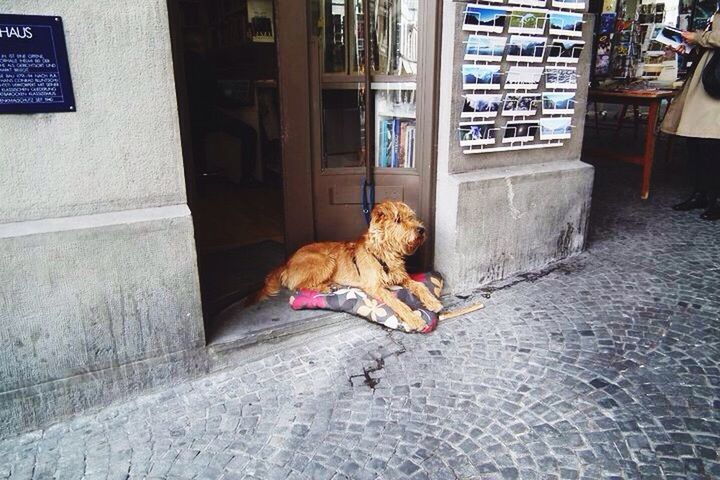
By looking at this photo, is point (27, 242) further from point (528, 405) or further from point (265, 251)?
point (528, 405)

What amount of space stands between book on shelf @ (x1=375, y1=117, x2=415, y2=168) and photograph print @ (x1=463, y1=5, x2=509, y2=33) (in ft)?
2.81

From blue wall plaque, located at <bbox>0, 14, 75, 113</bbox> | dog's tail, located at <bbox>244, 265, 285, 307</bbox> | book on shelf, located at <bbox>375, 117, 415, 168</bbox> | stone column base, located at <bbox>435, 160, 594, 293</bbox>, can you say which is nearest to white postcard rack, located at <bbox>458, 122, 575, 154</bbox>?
stone column base, located at <bbox>435, 160, 594, 293</bbox>

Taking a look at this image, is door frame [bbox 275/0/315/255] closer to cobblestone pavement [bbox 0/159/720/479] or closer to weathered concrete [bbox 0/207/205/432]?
cobblestone pavement [bbox 0/159/720/479]

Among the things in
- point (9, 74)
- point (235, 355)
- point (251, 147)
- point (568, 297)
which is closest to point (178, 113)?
point (9, 74)

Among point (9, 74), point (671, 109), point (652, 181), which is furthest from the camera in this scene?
point (652, 181)

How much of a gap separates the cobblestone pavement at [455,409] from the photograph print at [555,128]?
1.53m

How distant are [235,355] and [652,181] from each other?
23.6 feet

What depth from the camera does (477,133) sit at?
4.40 m

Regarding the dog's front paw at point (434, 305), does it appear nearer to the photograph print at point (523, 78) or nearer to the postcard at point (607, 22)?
the photograph print at point (523, 78)

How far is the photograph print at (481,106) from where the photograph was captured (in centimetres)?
428

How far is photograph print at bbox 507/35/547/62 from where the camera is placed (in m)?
4.38

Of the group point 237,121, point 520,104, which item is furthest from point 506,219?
point 237,121

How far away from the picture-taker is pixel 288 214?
441 centimetres

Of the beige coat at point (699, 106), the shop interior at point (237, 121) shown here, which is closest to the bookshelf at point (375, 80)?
the shop interior at point (237, 121)
